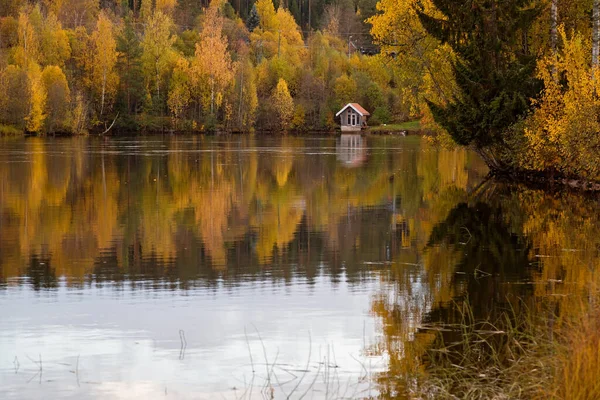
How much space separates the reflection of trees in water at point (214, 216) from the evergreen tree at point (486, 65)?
239 centimetres

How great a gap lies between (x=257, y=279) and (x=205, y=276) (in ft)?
2.71

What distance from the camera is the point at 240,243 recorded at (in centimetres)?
1820

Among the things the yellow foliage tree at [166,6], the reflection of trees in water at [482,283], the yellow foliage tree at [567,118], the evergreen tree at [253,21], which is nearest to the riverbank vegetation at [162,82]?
the yellow foliage tree at [166,6]

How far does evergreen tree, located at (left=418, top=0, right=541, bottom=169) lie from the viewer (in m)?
29.5

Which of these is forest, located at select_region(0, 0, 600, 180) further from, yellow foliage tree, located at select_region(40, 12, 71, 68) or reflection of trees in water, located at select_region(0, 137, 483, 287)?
reflection of trees in water, located at select_region(0, 137, 483, 287)

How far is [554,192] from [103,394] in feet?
70.6

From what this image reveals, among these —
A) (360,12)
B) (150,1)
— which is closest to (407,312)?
(150,1)

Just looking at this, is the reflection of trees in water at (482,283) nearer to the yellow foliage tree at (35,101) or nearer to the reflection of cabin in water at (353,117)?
the yellow foliage tree at (35,101)

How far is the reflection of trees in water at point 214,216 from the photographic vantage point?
623 inches

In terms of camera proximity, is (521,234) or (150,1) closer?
(521,234)

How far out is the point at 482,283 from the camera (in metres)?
14.1

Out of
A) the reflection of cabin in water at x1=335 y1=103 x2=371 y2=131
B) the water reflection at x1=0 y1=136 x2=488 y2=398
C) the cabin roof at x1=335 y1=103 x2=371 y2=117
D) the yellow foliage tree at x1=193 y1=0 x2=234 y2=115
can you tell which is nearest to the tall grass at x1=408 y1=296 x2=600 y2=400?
the water reflection at x1=0 y1=136 x2=488 y2=398

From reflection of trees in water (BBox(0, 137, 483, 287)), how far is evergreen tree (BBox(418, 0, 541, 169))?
2.39 m

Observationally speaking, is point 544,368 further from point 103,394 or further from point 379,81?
point 379,81
